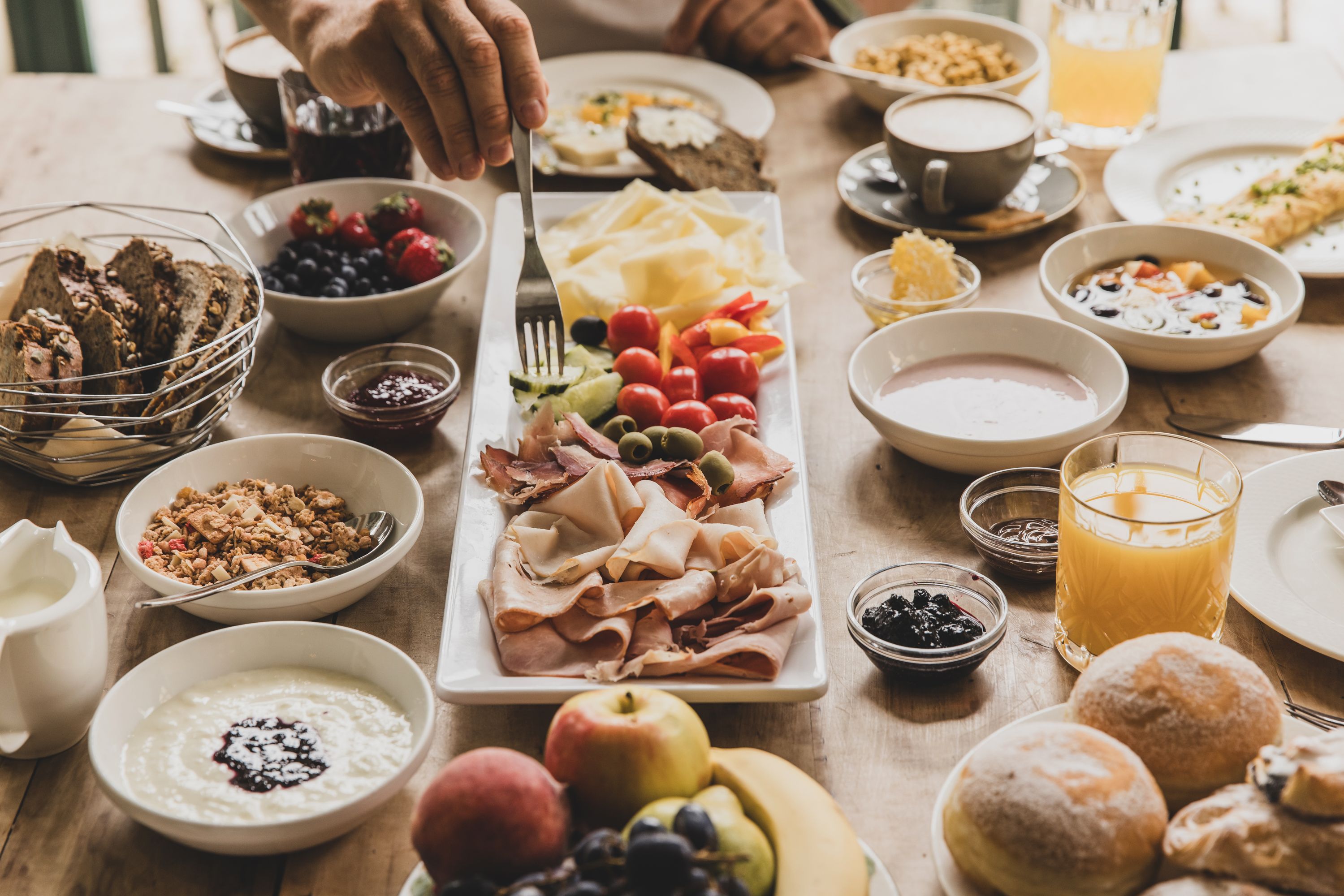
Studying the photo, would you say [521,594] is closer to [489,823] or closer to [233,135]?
[489,823]

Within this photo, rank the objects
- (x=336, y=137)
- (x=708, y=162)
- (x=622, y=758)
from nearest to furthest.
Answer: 1. (x=622, y=758)
2. (x=336, y=137)
3. (x=708, y=162)

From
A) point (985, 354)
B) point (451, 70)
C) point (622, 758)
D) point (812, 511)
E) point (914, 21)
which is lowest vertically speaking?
point (812, 511)

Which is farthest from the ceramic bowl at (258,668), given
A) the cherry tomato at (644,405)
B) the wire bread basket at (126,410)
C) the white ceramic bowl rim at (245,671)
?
the cherry tomato at (644,405)

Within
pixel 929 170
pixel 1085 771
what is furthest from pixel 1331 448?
pixel 1085 771

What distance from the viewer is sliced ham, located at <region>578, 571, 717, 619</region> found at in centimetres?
134

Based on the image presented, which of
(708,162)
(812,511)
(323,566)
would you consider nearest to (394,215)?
(708,162)

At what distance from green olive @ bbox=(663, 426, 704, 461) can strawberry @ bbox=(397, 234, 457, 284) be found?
682 mm

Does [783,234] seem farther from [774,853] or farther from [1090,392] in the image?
[774,853]

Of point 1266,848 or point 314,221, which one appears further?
point 314,221

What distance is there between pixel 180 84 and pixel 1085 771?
3063 mm

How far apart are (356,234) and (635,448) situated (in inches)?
34.0

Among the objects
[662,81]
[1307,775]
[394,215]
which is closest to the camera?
[1307,775]

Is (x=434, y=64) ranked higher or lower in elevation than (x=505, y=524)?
higher

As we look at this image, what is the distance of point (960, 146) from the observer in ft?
7.59
